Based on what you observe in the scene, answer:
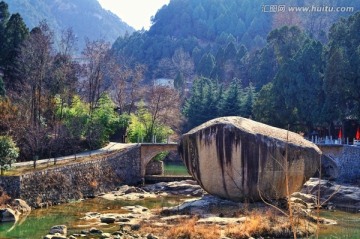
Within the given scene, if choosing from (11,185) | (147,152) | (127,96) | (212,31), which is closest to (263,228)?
(11,185)

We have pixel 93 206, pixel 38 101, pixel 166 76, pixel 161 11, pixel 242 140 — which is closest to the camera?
pixel 242 140

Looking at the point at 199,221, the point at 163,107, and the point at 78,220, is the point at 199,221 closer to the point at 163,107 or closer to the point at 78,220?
the point at 78,220

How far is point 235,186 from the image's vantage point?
3148cm

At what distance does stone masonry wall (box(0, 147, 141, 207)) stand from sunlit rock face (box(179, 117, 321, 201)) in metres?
10.8

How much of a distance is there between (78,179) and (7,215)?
10860 mm

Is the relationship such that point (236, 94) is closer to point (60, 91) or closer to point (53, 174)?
point (60, 91)

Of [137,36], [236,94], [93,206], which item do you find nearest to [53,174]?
[93,206]

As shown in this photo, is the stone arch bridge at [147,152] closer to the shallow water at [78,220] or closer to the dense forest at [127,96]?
the dense forest at [127,96]

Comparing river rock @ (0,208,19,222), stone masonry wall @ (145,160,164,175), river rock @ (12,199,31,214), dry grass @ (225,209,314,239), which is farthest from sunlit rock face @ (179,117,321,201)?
stone masonry wall @ (145,160,164,175)

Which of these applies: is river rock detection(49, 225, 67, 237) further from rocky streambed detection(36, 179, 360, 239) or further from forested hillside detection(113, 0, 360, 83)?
forested hillside detection(113, 0, 360, 83)

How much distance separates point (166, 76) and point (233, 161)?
321 ft

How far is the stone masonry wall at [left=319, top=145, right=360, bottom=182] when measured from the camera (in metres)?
45.6

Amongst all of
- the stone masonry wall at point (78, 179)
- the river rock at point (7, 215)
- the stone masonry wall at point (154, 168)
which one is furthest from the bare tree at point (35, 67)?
the river rock at point (7, 215)

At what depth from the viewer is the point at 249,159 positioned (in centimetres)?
3125
